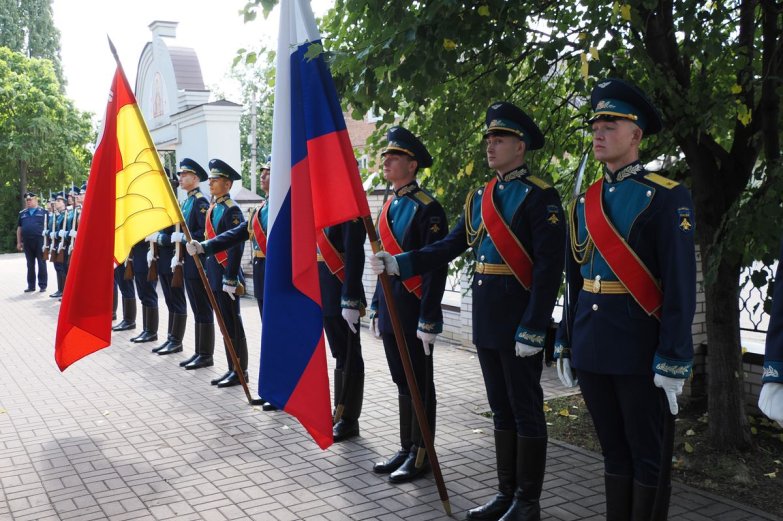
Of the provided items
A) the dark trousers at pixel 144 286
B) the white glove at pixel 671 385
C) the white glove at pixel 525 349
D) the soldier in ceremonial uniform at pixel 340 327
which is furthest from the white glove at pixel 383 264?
the dark trousers at pixel 144 286

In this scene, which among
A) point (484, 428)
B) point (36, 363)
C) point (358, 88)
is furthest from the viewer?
point (36, 363)

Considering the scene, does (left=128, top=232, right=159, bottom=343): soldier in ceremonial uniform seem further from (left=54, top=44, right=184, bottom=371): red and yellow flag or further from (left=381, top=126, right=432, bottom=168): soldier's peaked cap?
(left=381, top=126, right=432, bottom=168): soldier's peaked cap

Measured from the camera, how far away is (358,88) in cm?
486

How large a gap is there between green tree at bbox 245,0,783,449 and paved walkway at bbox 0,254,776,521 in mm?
1530

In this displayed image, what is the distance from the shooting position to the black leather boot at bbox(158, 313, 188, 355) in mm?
9914

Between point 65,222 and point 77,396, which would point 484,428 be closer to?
point 77,396

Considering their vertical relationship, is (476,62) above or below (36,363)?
above

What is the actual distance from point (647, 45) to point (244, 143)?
50.4 meters

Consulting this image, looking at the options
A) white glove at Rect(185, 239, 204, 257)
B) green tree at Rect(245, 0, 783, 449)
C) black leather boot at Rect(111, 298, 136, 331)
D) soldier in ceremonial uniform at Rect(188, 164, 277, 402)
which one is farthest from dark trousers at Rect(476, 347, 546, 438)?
black leather boot at Rect(111, 298, 136, 331)

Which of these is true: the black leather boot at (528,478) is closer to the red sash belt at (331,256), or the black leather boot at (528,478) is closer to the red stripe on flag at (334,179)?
the red stripe on flag at (334,179)

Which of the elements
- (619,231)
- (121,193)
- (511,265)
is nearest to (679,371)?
(619,231)

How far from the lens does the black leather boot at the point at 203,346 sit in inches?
354

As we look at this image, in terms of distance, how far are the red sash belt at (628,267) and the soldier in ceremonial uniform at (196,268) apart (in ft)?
19.0

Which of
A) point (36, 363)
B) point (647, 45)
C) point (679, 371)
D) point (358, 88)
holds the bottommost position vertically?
point (36, 363)
